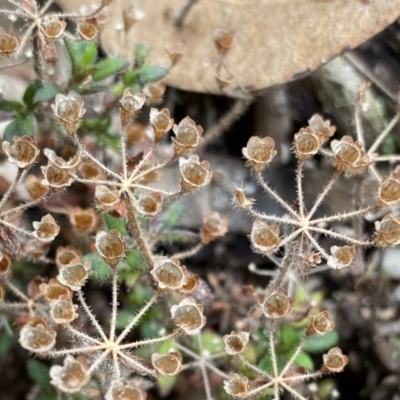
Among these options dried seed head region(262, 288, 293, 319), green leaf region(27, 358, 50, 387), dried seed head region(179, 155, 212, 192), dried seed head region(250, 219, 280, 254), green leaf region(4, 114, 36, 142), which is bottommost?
green leaf region(27, 358, 50, 387)

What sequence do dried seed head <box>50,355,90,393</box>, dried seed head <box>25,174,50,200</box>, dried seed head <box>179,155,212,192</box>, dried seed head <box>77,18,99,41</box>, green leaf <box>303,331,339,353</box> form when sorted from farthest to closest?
green leaf <box>303,331,339,353</box> → dried seed head <box>25,174,50,200</box> → dried seed head <box>77,18,99,41</box> → dried seed head <box>179,155,212,192</box> → dried seed head <box>50,355,90,393</box>

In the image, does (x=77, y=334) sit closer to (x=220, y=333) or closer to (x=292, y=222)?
(x=292, y=222)

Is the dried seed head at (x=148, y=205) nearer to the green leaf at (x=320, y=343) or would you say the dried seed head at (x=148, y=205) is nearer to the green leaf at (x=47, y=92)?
the green leaf at (x=47, y=92)

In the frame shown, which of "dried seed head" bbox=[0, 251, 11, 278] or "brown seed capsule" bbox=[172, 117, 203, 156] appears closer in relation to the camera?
"brown seed capsule" bbox=[172, 117, 203, 156]

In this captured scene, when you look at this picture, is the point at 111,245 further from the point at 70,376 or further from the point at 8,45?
the point at 8,45

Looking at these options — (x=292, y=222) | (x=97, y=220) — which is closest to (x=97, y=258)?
(x=97, y=220)

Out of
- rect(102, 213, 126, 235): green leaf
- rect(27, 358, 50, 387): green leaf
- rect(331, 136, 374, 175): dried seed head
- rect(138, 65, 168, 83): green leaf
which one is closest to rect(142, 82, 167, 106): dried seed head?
rect(138, 65, 168, 83): green leaf

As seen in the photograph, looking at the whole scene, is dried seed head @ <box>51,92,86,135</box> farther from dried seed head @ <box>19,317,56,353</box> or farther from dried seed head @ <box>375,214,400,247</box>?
dried seed head @ <box>375,214,400,247</box>

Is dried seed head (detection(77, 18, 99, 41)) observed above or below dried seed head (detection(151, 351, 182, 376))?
above
